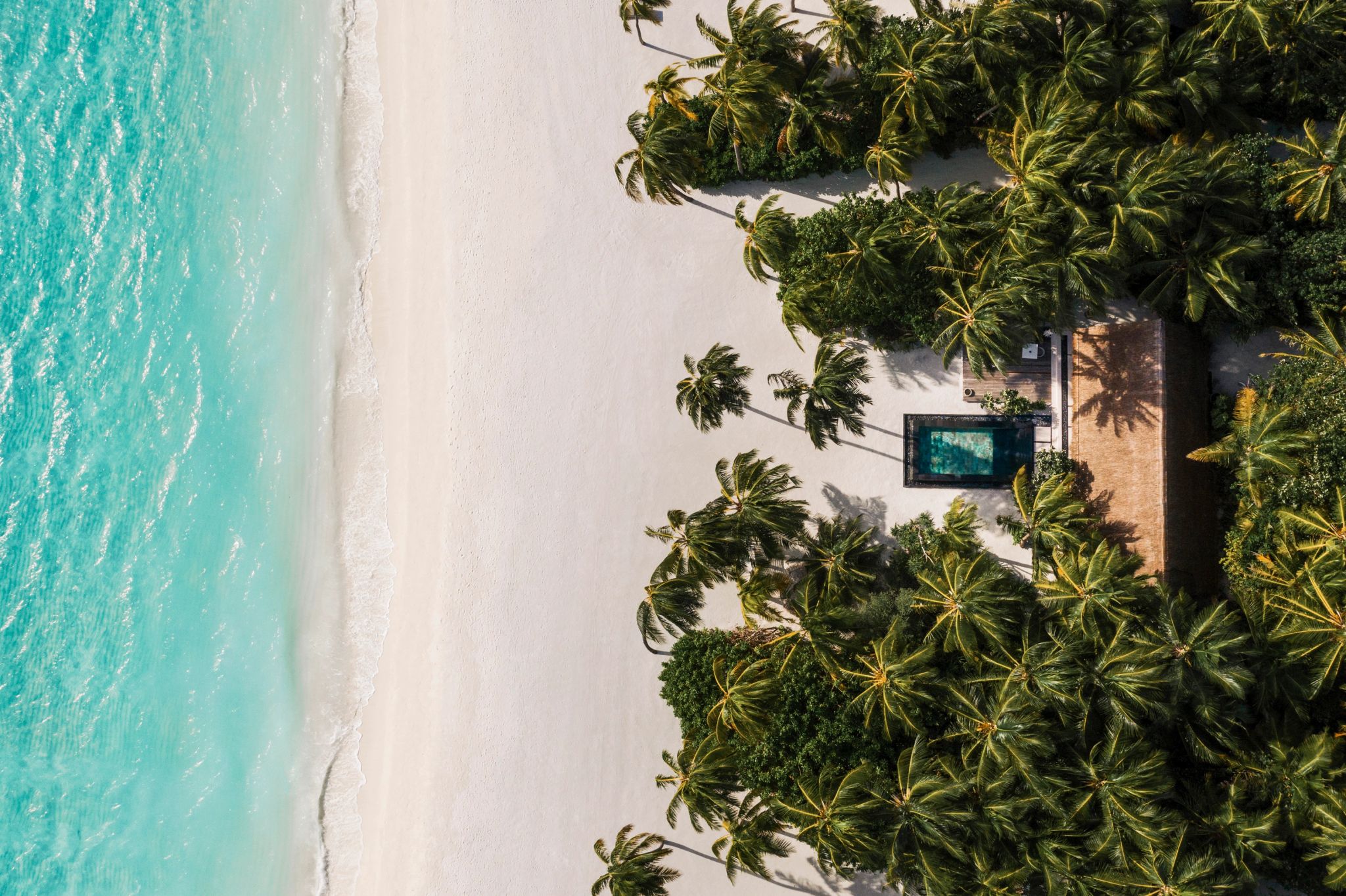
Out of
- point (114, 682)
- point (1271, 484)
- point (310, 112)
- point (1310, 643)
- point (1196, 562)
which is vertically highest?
point (310, 112)

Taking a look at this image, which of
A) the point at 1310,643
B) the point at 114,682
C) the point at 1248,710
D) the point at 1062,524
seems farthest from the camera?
the point at 114,682

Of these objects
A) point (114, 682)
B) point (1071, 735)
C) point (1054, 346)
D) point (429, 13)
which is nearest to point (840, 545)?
point (1071, 735)

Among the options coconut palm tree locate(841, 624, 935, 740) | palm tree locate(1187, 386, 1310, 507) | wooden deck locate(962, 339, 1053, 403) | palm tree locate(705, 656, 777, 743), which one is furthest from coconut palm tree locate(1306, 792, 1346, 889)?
palm tree locate(705, 656, 777, 743)

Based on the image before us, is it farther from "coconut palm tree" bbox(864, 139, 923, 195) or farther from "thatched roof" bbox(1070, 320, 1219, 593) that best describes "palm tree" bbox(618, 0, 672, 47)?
"thatched roof" bbox(1070, 320, 1219, 593)

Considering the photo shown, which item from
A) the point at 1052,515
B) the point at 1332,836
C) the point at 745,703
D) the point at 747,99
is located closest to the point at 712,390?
A: the point at 747,99

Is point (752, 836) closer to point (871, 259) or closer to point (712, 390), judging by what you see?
point (712, 390)

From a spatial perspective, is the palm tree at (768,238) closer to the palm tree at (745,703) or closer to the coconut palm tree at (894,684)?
the coconut palm tree at (894,684)

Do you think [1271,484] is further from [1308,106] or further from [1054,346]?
[1308,106]
